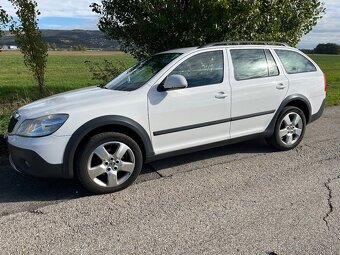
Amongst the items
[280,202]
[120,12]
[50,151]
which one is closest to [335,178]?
[280,202]

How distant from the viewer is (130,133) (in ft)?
14.5

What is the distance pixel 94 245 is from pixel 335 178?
10.00 ft

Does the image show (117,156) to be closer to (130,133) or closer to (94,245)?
Result: (130,133)

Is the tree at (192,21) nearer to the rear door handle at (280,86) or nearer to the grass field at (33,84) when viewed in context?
the grass field at (33,84)

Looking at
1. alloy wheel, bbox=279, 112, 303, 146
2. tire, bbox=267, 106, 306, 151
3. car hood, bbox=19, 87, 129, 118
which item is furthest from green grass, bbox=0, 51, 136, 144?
alloy wheel, bbox=279, 112, 303, 146

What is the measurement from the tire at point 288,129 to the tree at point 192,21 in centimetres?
259

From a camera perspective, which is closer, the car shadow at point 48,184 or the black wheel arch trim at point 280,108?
the car shadow at point 48,184

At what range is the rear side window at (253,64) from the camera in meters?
5.24

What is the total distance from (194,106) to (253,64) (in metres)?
1.33

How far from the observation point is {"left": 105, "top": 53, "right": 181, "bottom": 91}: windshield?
4734mm

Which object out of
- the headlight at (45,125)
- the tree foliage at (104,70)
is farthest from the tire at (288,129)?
the tree foliage at (104,70)

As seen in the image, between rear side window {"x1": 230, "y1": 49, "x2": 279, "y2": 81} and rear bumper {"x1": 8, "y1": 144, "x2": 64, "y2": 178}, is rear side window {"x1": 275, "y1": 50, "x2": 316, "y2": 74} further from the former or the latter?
rear bumper {"x1": 8, "y1": 144, "x2": 64, "y2": 178}

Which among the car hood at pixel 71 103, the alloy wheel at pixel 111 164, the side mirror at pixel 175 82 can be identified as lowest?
the alloy wheel at pixel 111 164

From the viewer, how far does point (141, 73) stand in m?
5.07
